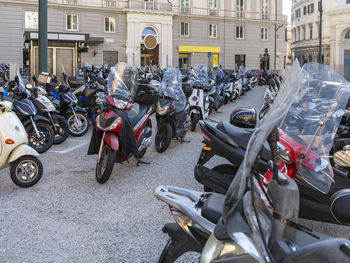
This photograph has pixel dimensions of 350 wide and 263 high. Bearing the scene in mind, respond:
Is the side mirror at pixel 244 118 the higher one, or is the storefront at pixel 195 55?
the storefront at pixel 195 55

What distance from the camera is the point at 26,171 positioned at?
4500 millimetres

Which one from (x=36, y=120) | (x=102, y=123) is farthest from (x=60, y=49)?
(x=102, y=123)

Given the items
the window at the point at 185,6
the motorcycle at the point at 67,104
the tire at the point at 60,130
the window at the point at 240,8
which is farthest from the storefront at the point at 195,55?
the tire at the point at 60,130

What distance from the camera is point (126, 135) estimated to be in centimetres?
487

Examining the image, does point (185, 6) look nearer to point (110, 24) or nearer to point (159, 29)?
point (159, 29)

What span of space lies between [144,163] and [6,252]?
2.90m

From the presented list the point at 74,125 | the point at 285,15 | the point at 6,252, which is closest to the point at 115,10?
the point at 285,15

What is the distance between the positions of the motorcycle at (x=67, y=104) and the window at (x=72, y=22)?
28.5 metres

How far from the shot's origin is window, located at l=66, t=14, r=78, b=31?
3462 cm

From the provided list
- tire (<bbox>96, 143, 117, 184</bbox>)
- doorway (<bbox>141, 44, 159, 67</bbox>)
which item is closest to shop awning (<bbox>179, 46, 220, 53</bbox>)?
doorway (<bbox>141, 44, 159, 67</bbox>)

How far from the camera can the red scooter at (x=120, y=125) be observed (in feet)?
15.4

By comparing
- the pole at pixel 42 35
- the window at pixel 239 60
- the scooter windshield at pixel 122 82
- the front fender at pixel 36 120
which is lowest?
the front fender at pixel 36 120

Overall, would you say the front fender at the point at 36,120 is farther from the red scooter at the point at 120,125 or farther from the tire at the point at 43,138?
the red scooter at the point at 120,125

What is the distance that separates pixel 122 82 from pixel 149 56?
109ft
